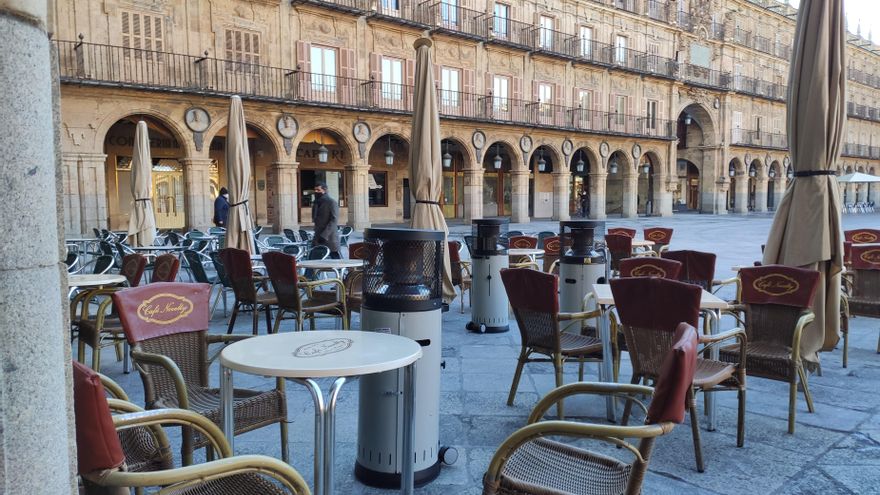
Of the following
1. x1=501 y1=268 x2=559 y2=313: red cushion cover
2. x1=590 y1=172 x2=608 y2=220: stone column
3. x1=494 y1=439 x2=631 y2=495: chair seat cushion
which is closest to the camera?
x1=494 y1=439 x2=631 y2=495: chair seat cushion

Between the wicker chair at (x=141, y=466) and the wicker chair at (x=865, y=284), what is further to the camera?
the wicker chair at (x=865, y=284)

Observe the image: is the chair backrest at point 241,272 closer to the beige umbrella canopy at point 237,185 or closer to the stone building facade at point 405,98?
the beige umbrella canopy at point 237,185

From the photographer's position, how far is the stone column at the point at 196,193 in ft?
53.8

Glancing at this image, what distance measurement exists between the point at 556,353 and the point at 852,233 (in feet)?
20.9

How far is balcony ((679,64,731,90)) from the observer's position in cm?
3012

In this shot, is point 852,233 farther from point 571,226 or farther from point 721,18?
point 721,18

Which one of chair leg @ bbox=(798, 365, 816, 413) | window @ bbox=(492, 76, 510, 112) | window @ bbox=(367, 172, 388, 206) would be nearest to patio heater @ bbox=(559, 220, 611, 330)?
chair leg @ bbox=(798, 365, 816, 413)

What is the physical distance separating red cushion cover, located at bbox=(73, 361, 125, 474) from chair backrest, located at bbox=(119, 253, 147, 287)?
3.49 m

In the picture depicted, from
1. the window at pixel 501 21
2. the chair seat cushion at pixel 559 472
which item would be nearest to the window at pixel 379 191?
the window at pixel 501 21

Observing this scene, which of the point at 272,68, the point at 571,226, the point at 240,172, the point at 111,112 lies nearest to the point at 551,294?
the point at 571,226

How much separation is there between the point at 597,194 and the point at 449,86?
9.50 metres

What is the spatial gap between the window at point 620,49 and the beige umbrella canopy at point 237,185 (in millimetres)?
23285

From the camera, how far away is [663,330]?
2.87m

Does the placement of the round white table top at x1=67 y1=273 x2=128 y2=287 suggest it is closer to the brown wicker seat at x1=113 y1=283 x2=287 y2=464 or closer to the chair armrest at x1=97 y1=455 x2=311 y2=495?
the brown wicker seat at x1=113 y1=283 x2=287 y2=464
